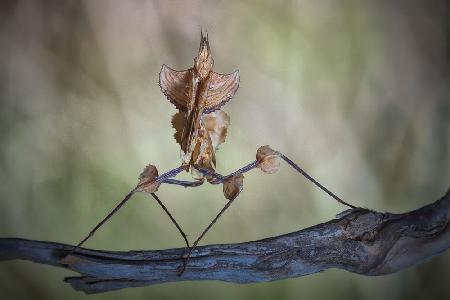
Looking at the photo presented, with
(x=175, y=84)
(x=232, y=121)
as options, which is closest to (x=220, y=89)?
(x=175, y=84)

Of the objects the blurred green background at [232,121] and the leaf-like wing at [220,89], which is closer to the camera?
the leaf-like wing at [220,89]

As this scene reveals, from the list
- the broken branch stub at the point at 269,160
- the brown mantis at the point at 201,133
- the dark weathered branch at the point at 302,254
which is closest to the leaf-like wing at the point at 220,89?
the brown mantis at the point at 201,133

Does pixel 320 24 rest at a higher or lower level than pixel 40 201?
higher

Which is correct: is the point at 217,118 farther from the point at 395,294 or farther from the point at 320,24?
the point at 395,294

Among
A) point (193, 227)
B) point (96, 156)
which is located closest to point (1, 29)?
point (96, 156)

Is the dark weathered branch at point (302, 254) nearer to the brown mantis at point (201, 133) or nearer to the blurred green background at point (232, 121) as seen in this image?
the brown mantis at point (201, 133)

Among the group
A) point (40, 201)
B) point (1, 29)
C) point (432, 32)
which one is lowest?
point (40, 201)

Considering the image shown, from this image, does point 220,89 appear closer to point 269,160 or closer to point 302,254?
point 269,160
